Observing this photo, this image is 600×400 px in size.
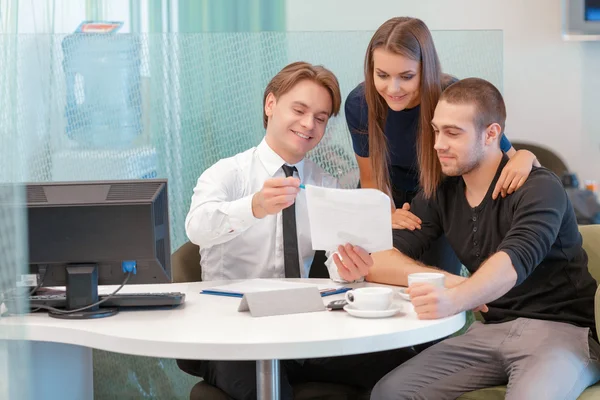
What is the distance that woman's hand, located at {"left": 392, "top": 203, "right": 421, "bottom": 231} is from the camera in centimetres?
239

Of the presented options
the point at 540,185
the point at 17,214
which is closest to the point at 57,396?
the point at 17,214

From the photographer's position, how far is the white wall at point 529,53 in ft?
13.8

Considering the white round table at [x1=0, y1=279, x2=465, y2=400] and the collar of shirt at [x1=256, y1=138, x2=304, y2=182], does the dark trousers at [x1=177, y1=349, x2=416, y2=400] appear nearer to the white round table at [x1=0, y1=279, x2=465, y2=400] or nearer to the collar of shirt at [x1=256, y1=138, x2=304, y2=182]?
the white round table at [x1=0, y1=279, x2=465, y2=400]

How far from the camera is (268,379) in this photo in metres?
1.80

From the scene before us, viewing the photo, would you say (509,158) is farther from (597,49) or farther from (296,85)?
(597,49)

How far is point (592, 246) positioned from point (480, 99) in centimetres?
54

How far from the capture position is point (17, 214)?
4.04 feet

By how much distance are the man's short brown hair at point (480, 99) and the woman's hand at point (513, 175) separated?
0.44 feet

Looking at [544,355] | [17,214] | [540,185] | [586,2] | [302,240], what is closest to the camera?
[17,214]

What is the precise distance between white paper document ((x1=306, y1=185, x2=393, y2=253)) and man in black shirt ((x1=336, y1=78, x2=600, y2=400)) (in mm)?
140

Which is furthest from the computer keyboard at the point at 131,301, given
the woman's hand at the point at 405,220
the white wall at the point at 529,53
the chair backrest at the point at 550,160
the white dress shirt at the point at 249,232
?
the white wall at the point at 529,53

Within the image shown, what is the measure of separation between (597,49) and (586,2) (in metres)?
0.28

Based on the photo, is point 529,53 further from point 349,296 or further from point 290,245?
point 349,296

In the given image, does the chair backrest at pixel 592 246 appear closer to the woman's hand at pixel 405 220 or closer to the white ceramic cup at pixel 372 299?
the woman's hand at pixel 405 220
